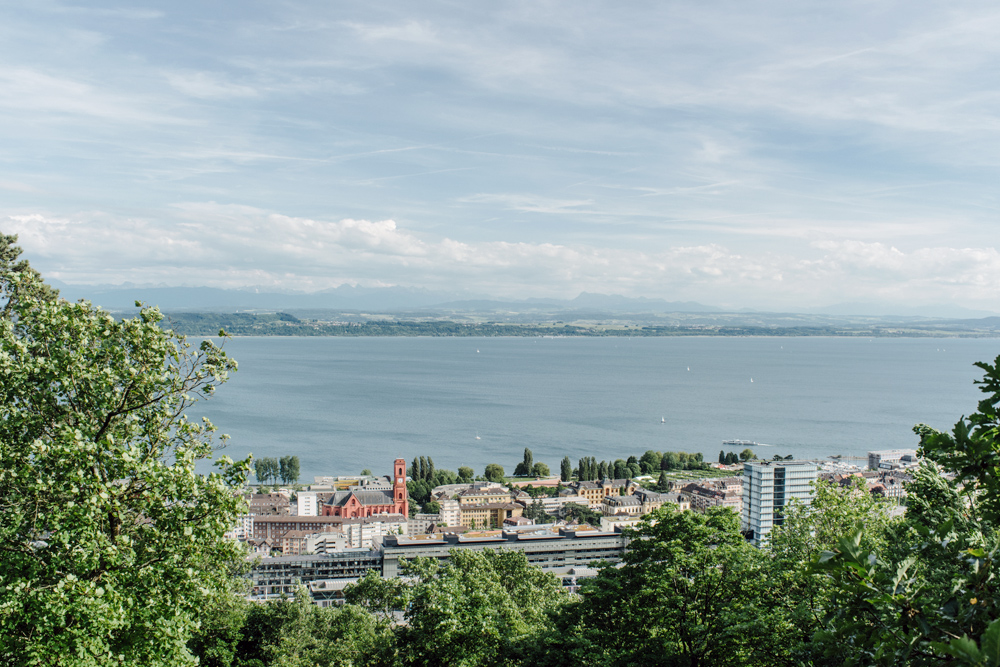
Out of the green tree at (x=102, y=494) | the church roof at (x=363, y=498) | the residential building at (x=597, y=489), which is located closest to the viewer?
the green tree at (x=102, y=494)

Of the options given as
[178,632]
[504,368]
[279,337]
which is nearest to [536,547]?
[178,632]

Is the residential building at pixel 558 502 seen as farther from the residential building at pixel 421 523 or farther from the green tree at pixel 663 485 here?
the residential building at pixel 421 523

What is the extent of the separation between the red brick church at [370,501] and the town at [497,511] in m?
0.05

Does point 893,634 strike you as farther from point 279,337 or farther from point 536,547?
point 279,337

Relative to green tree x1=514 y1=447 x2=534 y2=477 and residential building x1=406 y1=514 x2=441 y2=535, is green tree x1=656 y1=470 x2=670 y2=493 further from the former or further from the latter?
residential building x1=406 y1=514 x2=441 y2=535

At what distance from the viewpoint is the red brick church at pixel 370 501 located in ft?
114

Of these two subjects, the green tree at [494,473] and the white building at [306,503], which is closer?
the white building at [306,503]

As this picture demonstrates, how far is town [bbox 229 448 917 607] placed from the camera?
87.2 ft

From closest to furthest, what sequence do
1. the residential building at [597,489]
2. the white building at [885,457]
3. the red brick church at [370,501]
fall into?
the red brick church at [370,501], the residential building at [597,489], the white building at [885,457]

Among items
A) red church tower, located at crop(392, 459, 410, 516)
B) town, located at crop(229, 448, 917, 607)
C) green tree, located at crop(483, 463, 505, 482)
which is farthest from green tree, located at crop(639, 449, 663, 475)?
red church tower, located at crop(392, 459, 410, 516)

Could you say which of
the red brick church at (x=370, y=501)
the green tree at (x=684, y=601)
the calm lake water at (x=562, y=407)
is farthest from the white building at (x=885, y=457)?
the green tree at (x=684, y=601)

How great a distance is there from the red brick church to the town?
0.05m

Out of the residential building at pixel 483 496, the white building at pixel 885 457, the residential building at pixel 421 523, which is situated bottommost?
the residential building at pixel 421 523

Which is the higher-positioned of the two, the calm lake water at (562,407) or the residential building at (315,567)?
the calm lake water at (562,407)
